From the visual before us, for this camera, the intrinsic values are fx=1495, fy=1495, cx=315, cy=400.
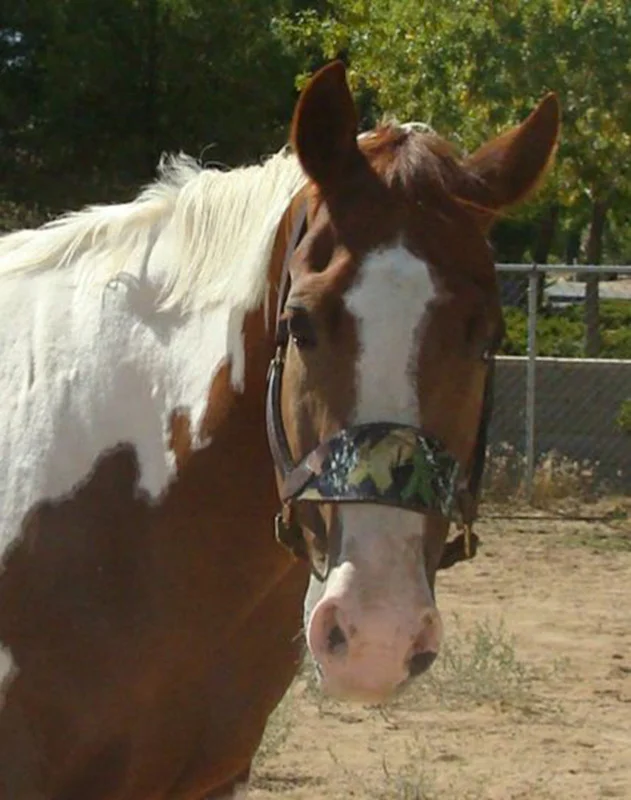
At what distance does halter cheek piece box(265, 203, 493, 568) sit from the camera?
226 centimetres

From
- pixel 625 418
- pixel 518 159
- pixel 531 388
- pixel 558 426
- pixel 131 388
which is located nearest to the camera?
pixel 518 159

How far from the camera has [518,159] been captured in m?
2.62

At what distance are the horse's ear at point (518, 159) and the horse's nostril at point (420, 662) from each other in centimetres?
79

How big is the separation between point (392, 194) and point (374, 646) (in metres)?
0.74

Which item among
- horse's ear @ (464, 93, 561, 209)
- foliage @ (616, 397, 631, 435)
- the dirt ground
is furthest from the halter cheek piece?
foliage @ (616, 397, 631, 435)

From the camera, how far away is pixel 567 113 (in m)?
11.9

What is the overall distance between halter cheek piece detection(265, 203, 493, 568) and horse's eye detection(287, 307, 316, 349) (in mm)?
69

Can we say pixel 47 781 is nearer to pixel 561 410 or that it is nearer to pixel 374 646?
pixel 374 646

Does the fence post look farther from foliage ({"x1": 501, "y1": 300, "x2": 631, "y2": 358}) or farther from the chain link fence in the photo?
foliage ({"x1": 501, "y1": 300, "x2": 631, "y2": 358})

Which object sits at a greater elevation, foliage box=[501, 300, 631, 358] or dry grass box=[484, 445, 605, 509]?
foliage box=[501, 300, 631, 358]

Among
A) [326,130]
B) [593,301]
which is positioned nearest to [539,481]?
[593,301]

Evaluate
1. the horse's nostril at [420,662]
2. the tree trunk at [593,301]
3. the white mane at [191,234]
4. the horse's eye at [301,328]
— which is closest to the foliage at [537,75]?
the tree trunk at [593,301]

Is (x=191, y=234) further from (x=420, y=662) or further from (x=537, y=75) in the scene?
(x=537, y=75)

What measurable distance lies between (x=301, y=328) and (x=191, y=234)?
504 mm
